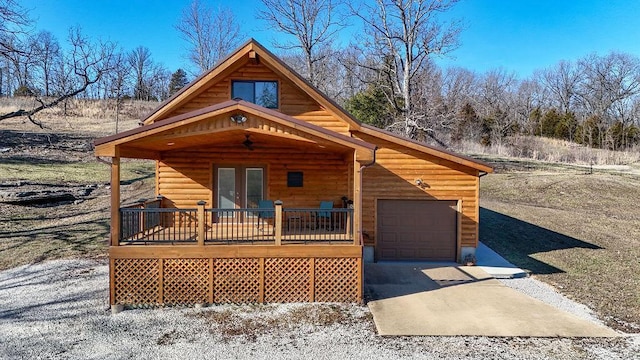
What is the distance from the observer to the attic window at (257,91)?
1160 centimetres

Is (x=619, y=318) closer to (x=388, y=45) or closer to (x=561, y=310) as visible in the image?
(x=561, y=310)

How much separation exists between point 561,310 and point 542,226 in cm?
896

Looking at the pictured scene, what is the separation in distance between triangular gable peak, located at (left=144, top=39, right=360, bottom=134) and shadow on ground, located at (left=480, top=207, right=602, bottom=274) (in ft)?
21.7

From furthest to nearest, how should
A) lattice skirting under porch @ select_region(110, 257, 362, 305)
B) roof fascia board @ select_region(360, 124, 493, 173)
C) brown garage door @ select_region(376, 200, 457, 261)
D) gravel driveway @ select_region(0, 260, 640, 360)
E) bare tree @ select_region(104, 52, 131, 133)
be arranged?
bare tree @ select_region(104, 52, 131, 133) < brown garage door @ select_region(376, 200, 457, 261) < roof fascia board @ select_region(360, 124, 493, 173) < lattice skirting under porch @ select_region(110, 257, 362, 305) < gravel driveway @ select_region(0, 260, 640, 360)

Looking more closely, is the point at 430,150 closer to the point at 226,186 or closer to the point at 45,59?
the point at 226,186

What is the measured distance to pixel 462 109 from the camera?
43094 millimetres

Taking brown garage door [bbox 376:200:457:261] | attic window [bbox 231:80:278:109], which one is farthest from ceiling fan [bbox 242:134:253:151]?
brown garage door [bbox 376:200:457:261]

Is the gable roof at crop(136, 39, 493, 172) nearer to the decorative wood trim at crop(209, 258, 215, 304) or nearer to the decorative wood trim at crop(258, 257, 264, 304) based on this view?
the decorative wood trim at crop(258, 257, 264, 304)

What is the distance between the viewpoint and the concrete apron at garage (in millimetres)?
6926

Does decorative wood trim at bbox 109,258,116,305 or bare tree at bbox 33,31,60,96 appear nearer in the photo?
decorative wood trim at bbox 109,258,116,305

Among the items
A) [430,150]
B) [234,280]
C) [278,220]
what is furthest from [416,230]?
[234,280]

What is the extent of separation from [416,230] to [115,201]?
8.15 metres

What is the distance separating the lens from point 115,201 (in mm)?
7812

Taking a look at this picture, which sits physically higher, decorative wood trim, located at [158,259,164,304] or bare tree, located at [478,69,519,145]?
bare tree, located at [478,69,519,145]
